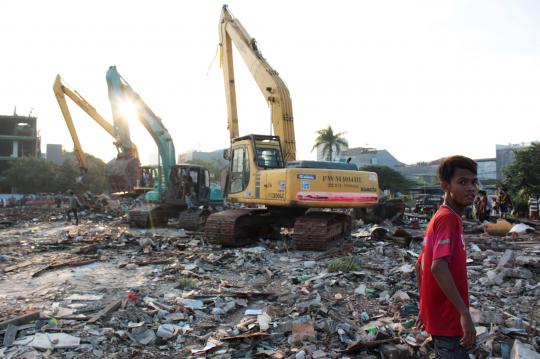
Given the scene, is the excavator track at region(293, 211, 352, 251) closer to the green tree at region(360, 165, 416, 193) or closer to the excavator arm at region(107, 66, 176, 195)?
the excavator arm at region(107, 66, 176, 195)

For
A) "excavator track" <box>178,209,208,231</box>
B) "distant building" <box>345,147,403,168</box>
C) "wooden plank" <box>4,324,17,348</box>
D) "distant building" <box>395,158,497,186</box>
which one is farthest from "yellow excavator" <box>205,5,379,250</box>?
"distant building" <box>345,147,403,168</box>

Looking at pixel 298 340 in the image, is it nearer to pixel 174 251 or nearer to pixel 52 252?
pixel 174 251

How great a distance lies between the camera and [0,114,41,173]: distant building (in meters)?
53.5

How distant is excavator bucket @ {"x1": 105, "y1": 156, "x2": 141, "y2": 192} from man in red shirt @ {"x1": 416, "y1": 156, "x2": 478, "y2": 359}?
16107 millimetres

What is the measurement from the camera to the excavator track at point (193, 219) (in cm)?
1430

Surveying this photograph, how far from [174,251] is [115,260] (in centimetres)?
135

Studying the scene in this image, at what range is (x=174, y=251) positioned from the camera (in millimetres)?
9836

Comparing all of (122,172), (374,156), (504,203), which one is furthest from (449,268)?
(374,156)

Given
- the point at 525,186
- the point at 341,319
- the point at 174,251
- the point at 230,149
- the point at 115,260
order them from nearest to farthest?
the point at 341,319
the point at 115,260
the point at 174,251
the point at 230,149
the point at 525,186

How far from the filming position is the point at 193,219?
47.1ft

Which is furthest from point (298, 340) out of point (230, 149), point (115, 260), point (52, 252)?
point (52, 252)

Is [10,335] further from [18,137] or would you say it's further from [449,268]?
[18,137]

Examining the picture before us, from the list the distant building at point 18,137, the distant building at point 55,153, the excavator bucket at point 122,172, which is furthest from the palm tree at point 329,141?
the distant building at point 55,153

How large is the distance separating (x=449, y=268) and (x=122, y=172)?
16349 millimetres
